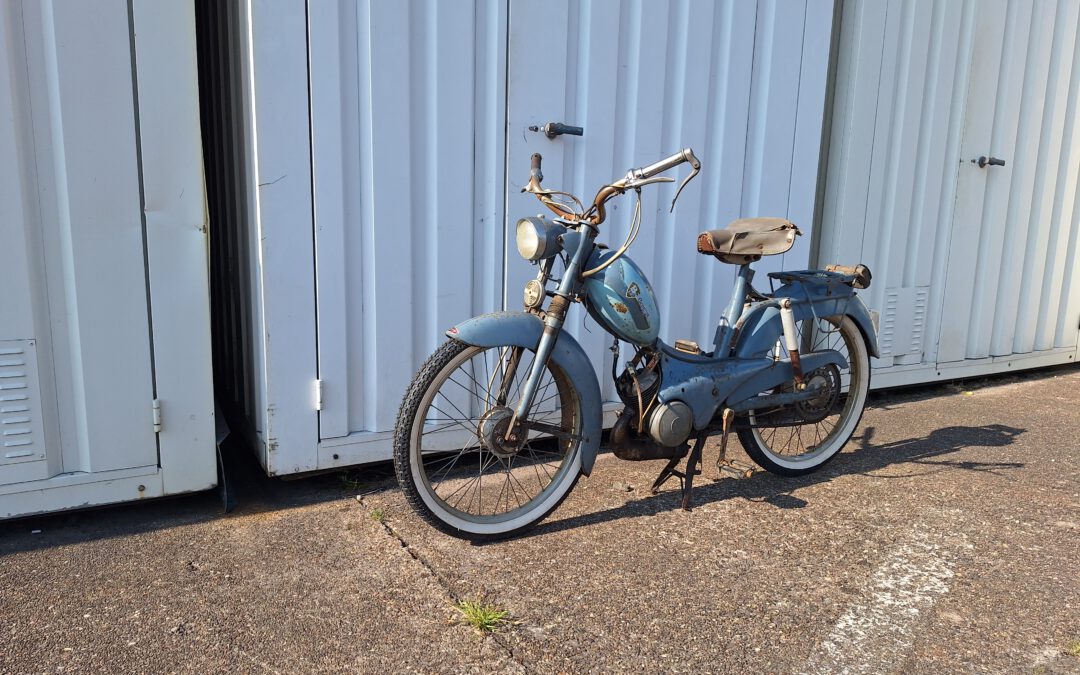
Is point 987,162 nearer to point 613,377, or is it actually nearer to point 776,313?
point 776,313

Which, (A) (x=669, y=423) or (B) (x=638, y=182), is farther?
(A) (x=669, y=423)

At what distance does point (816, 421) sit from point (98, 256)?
3.07 m

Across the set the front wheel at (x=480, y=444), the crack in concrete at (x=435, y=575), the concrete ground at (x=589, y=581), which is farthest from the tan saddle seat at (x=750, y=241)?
the crack in concrete at (x=435, y=575)

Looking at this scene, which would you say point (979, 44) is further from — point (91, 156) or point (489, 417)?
point (91, 156)

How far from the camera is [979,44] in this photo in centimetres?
522

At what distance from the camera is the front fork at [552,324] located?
3.02 meters

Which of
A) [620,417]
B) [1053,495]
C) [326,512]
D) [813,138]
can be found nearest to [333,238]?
[326,512]

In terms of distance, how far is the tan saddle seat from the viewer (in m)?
3.50

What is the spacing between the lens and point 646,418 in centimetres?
332

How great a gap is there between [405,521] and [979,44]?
14.9 feet

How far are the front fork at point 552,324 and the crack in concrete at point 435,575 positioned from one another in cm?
52

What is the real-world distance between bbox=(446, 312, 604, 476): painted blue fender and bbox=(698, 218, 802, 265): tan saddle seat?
0.78 metres

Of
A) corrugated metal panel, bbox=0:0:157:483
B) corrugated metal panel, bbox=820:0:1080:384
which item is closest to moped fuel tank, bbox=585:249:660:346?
corrugated metal panel, bbox=0:0:157:483

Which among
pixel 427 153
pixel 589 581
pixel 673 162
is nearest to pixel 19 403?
pixel 427 153
